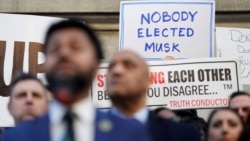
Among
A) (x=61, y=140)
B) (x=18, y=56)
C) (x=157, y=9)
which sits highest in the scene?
(x=157, y=9)

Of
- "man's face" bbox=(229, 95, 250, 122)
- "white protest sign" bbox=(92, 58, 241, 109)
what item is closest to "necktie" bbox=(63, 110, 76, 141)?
"man's face" bbox=(229, 95, 250, 122)

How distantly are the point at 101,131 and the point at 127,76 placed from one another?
496 mm

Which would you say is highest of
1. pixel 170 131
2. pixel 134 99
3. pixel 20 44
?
pixel 20 44

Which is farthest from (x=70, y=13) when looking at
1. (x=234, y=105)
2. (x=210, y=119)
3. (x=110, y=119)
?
(x=110, y=119)

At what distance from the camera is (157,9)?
592 cm

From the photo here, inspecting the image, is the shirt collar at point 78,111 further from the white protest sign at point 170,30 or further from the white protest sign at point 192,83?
the white protest sign at point 170,30

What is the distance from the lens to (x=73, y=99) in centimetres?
203

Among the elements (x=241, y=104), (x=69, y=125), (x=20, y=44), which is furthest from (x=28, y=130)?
(x=20, y=44)

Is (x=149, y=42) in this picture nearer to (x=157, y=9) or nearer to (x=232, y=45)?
(x=157, y=9)

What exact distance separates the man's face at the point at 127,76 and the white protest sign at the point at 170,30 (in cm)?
312

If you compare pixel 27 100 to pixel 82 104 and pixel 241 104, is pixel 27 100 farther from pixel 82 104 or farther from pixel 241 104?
pixel 241 104

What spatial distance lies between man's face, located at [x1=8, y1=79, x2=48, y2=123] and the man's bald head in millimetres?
439

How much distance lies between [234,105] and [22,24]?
2339 mm

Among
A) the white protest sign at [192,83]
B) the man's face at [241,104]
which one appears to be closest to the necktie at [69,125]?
the man's face at [241,104]
